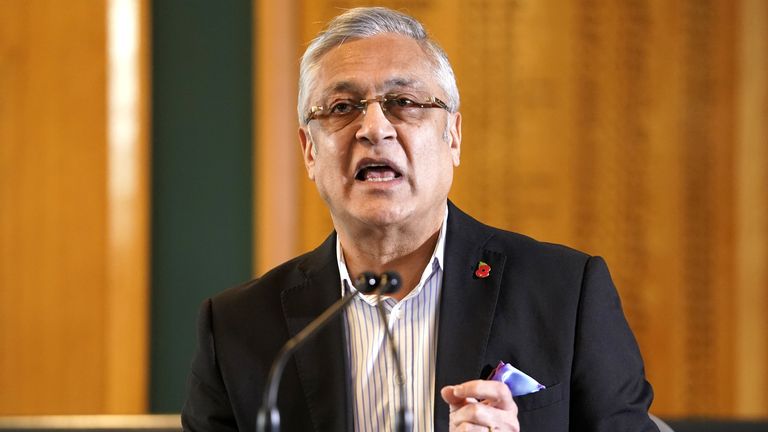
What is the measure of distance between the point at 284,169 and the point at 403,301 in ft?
5.10

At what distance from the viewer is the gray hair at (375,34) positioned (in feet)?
7.10

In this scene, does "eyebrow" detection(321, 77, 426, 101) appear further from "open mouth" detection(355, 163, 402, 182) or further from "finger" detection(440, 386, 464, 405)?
"finger" detection(440, 386, 464, 405)

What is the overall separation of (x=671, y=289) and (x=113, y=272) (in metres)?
1.96

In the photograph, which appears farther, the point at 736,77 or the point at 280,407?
the point at 736,77

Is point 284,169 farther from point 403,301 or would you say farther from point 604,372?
point 604,372

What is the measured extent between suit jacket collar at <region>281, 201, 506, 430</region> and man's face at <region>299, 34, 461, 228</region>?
0.36 feet

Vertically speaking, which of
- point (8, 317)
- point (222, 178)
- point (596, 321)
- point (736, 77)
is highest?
point (736, 77)

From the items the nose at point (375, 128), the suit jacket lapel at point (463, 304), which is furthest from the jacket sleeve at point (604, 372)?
the nose at point (375, 128)

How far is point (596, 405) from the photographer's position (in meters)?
1.97

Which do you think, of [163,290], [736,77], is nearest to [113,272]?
[163,290]

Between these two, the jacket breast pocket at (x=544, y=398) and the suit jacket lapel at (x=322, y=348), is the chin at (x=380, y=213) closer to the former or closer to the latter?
the suit jacket lapel at (x=322, y=348)

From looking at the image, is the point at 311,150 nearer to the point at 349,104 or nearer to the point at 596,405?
the point at 349,104

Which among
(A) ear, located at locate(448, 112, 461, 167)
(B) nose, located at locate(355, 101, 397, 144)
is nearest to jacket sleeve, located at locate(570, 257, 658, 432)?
(A) ear, located at locate(448, 112, 461, 167)

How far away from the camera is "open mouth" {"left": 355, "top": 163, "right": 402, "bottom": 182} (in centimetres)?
205
